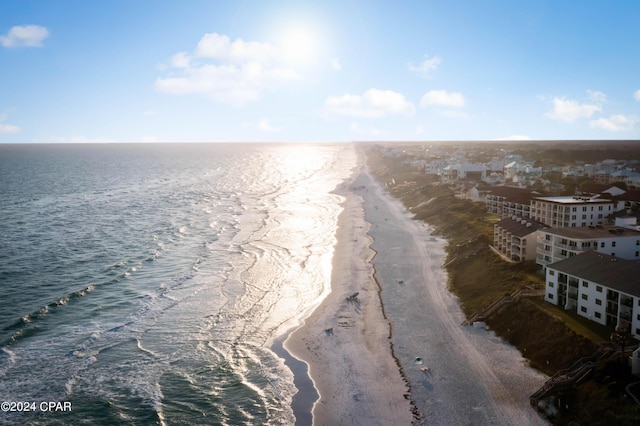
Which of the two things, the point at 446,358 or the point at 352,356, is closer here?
the point at 446,358

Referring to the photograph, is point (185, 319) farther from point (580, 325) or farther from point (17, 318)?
point (580, 325)

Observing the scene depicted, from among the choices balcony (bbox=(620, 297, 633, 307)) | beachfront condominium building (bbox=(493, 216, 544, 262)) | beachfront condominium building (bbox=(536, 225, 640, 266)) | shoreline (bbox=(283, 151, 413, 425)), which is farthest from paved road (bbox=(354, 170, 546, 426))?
beachfront condominium building (bbox=(536, 225, 640, 266))

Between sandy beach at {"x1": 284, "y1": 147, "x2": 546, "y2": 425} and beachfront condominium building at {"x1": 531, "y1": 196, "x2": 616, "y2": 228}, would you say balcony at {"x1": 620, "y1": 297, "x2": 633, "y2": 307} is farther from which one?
beachfront condominium building at {"x1": 531, "y1": 196, "x2": 616, "y2": 228}

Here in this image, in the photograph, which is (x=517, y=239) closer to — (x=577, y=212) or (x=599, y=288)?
(x=577, y=212)

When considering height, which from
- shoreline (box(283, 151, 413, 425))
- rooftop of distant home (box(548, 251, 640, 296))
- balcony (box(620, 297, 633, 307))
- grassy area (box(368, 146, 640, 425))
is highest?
rooftop of distant home (box(548, 251, 640, 296))

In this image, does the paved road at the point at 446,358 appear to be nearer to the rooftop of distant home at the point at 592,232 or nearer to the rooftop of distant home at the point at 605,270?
the rooftop of distant home at the point at 605,270

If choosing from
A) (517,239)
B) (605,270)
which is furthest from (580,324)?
(517,239)

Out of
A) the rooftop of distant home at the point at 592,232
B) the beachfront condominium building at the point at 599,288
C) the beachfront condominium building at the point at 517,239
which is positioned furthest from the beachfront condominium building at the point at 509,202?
the beachfront condominium building at the point at 599,288

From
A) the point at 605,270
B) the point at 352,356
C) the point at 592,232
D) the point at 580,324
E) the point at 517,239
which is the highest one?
the point at 592,232
